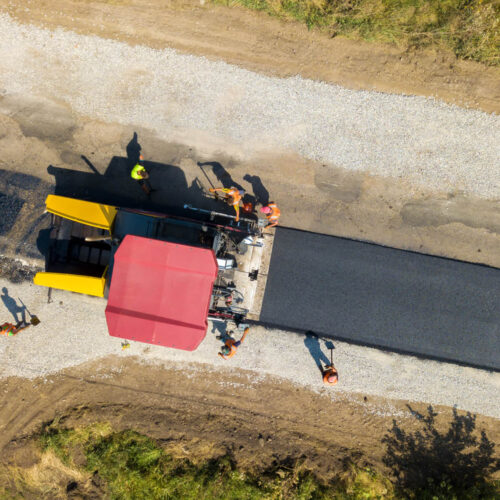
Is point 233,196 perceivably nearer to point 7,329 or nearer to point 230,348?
point 230,348

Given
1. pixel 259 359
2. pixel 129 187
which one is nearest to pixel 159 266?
pixel 129 187

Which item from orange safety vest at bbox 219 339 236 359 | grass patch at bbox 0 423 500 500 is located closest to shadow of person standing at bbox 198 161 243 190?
orange safety vest at bbox 219 339 236 359

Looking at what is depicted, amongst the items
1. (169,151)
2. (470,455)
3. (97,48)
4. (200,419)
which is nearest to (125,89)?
(97,48)

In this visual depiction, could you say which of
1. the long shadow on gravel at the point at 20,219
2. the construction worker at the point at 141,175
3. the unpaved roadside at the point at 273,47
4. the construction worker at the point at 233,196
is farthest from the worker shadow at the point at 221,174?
the long shadow on gravel at the point at 20,219

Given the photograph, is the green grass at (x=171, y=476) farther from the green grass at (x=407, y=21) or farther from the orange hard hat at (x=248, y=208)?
the green grass at (x=407, y=21)

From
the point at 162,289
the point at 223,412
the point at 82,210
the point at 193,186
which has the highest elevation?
the point at 193,186

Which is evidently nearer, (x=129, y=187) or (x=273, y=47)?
(x=273, y=47)

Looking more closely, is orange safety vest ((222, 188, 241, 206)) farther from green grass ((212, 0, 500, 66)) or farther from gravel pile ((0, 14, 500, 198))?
green grass ((212, 0, 500, 66))
